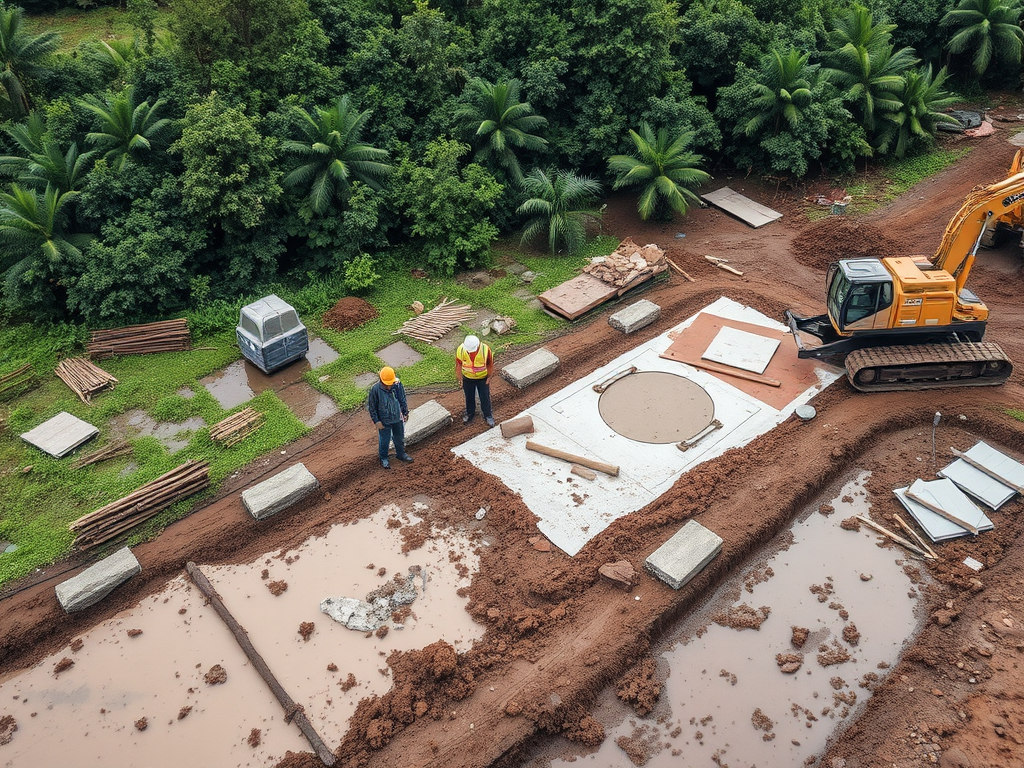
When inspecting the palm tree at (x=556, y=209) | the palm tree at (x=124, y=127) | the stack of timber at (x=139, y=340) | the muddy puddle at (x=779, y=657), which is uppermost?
the palm tree at (x=124, y=127)

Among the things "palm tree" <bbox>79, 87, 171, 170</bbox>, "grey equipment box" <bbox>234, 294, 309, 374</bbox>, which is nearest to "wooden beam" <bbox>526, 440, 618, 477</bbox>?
"grey equipment box" <bbox>234, 294, 309, 374</bbox>

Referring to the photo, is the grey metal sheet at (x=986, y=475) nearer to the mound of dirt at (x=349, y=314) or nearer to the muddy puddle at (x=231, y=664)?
the muddy puddle at (x=231, y=664)

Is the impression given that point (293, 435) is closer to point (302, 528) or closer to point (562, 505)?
point (302, 528)

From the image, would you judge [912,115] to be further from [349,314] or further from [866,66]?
[349,314]

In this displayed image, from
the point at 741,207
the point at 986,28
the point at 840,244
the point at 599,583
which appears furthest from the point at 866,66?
the point at 599,583

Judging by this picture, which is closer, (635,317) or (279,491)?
(279,491)

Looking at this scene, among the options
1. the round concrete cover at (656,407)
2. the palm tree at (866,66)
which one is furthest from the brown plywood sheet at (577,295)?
the palm tree at (866,66)
